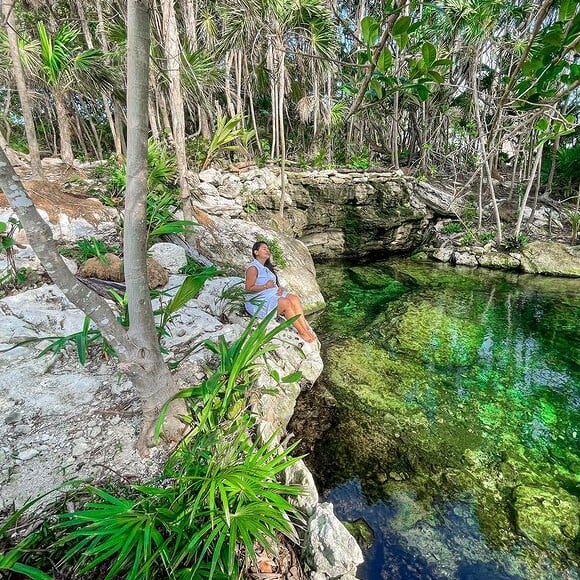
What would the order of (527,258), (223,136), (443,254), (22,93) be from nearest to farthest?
(22,93) → (223,136) → (527,258) → (443,254)

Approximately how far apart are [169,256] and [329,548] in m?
3.79

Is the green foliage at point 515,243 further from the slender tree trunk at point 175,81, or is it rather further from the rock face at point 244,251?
the slender tree trunk at point 175,81

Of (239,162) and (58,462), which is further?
(239,162)

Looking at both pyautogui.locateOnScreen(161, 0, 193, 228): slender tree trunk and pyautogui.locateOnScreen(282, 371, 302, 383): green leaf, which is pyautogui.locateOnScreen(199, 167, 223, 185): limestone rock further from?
pyautogui.locateOnScreen(282, 371, 302, 383): green leaf

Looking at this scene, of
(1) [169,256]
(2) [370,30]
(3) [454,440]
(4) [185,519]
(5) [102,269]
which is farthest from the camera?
(1) [169,256]

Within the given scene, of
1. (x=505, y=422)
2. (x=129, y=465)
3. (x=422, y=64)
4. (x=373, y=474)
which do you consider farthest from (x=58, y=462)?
(x=505, y=422)

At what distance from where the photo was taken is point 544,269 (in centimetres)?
825

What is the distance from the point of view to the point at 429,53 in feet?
3.00

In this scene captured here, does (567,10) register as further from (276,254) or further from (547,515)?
(276,254)

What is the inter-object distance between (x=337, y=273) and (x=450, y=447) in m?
5.82

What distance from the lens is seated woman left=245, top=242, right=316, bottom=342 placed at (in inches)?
148

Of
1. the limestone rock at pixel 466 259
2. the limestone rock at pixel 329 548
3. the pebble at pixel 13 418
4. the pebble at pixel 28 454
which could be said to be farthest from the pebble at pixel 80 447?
the limestone rock at pixel 466 259

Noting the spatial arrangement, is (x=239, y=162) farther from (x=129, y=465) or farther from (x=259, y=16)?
→ (x=129, y=465)

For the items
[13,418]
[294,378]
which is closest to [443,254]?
[294,378]
